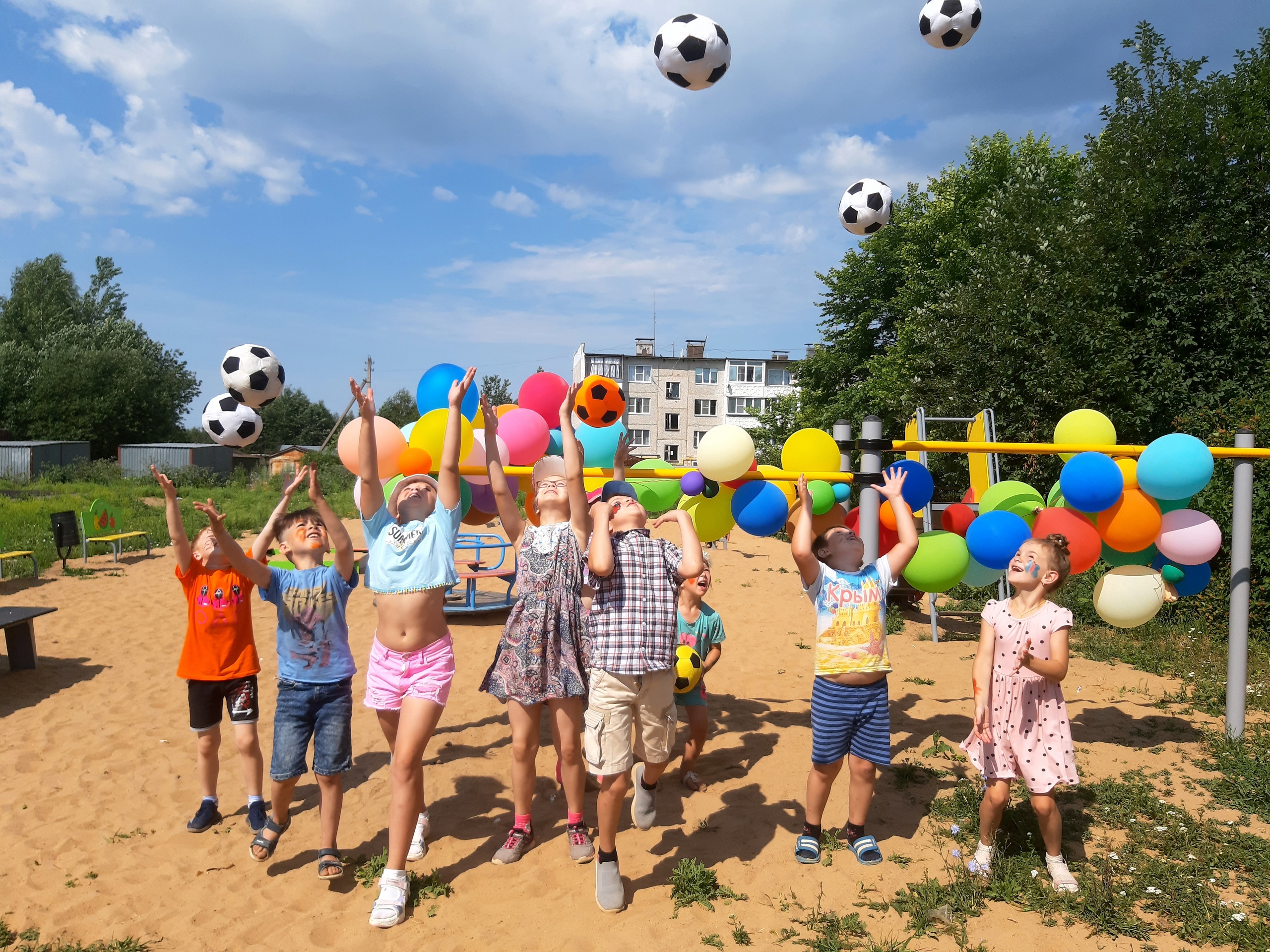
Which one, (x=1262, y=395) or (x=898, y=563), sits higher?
(x=1262, y=395)

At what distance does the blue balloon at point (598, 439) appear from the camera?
486cm

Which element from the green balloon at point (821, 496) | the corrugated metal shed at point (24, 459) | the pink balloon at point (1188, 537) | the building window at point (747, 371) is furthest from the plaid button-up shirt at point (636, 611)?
the building window at point (747, 371)

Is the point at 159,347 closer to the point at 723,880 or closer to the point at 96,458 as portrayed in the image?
the point at 96,458

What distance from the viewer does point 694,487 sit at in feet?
15.8

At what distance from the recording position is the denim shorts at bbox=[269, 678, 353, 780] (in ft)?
12.8

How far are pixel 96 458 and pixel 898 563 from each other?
4424 centimetres

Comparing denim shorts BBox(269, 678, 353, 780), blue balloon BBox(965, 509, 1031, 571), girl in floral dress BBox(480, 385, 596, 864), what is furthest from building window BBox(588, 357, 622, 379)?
denim shorts BBox(269, 678, 353, 780)

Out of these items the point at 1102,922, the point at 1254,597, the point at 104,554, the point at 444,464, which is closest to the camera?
the point at 1102,922

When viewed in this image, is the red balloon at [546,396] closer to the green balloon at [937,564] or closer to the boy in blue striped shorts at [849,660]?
the boy in blue striped shorts at [849,660]

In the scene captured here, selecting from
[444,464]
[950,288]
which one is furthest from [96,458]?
[444,464]

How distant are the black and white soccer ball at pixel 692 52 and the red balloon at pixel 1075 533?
12.9ft

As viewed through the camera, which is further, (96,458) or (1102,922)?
(96,458)

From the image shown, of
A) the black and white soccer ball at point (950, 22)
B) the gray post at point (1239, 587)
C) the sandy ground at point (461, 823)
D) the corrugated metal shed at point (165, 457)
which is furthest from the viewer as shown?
the corrugated metal shed at point (165, 457)

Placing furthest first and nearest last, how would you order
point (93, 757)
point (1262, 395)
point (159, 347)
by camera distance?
1. point (159, 347)
2. point (1262, 395)
3. point (93, 757)
